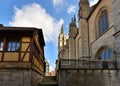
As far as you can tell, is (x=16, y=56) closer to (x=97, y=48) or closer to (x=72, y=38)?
(x=97, y=48)

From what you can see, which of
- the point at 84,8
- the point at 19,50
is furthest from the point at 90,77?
the point at 84,8

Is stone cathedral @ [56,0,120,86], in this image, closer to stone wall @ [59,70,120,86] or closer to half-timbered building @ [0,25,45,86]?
stone wall @ [59,70,120,86]

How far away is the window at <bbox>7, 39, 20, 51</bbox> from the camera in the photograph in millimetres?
13608

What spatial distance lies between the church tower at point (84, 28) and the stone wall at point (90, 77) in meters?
10.2

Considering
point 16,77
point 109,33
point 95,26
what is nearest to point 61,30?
point 95,26

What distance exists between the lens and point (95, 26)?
22.4 metres

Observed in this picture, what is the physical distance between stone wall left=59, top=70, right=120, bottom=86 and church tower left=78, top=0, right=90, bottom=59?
33.4 feet

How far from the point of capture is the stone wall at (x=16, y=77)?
1288 centimetres

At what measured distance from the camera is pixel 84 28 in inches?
1000

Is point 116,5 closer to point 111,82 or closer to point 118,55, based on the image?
point 118,55

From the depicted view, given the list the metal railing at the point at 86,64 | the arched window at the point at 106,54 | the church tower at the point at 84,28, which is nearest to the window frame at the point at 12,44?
the metal railing at the point at 86,64

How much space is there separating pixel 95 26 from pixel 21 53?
1213 cm

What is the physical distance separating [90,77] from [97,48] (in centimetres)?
758

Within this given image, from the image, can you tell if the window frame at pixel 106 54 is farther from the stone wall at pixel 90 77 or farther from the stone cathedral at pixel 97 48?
the stone wall at pixel 90 77
